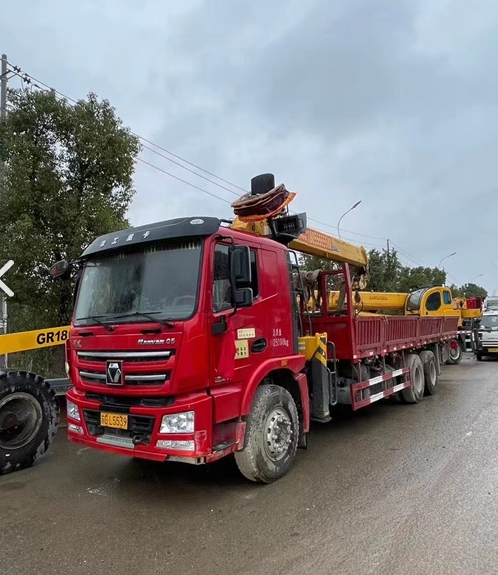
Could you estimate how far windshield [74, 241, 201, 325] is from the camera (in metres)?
4.18

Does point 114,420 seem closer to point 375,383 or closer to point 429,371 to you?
point 375,383

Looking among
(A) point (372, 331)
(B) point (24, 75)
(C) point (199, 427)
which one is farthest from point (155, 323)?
(B) point (24, 75)

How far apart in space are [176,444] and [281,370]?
5.58 feet

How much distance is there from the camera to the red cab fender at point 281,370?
174 inches

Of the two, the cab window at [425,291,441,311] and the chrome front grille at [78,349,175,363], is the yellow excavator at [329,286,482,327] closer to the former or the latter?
the cab window at [425,291,441,311]

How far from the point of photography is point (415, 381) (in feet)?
29.9

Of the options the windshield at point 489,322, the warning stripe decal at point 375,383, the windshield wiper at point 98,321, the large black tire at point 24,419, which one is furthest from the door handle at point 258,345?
the windshield at point 489,322

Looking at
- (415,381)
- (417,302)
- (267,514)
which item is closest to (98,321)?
(267,514)

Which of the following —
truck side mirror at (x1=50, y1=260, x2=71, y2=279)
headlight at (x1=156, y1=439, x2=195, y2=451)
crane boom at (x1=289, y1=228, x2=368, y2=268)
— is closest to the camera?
headlight at (x1=156, y1=439, x2=195, y2=451)

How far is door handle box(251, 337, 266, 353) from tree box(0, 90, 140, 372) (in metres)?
5.48

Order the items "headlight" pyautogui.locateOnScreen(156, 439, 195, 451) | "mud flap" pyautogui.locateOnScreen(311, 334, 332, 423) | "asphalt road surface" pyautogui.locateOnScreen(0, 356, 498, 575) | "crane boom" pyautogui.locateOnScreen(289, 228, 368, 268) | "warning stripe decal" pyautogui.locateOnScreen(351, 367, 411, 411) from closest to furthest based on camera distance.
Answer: "asphalt road surface" pyautogui.locateOnScreen(0, 356, 498, 575) → "headlight" pyautogui.locateOnScreen(156, 439, 195, 451) → "mud flap" pyautogui.locateOnScreen(311, 334, 332, 423) → "crane boom" pyautogui.locateOnScreen(289, 228, 368, 268) → "warning stripe decal" pyautogui.locateOnScreen(351, 367, 411, 411)

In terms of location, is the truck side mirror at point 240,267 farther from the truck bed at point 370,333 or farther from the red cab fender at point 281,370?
the truck bed at point 370,333

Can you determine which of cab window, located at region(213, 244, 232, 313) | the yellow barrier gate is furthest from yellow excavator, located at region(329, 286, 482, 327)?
cab window, located at region(213, 244, 232, 313)

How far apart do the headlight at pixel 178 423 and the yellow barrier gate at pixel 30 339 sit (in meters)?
2.89
